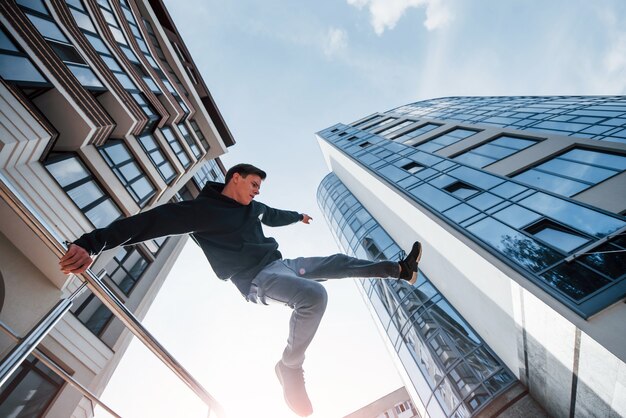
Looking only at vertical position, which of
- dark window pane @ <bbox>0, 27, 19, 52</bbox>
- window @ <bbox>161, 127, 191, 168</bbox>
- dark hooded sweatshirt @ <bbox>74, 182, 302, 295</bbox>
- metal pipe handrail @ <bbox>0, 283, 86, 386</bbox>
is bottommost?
metal pipe handrail @ <bbox>0, 283, 86, 386</bbox>

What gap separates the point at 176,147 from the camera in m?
14.6

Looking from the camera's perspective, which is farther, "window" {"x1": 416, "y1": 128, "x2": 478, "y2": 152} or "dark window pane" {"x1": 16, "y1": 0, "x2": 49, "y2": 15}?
Result: "window" {"x1": 416, "y1": 128, "x2": 478, "y2": 152}

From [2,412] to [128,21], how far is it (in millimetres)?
15748

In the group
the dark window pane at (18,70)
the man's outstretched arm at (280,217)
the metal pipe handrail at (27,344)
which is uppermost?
the dark window pane at (18,70)

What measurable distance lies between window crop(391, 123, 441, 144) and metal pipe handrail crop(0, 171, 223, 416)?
62.6 ft

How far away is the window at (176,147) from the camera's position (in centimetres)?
1395

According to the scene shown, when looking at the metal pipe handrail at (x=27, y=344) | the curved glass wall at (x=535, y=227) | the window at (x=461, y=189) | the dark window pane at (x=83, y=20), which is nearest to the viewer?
the metal pipe handrail at (x=27, y=344)

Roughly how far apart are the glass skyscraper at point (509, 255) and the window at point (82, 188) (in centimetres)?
1036

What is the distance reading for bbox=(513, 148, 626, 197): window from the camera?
9695 millimetres

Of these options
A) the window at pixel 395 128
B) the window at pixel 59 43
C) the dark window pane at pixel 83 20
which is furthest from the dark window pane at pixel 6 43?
the window at pixel 395 128

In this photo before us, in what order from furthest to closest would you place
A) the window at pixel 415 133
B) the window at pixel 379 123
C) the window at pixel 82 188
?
the window at pixel 379 123, the window at pixel 415 133, the window at pixel 82 188

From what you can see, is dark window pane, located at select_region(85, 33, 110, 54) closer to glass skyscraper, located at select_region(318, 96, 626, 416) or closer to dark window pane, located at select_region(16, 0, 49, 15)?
dark window pane, located at select_region(16, 0, 49, 15)

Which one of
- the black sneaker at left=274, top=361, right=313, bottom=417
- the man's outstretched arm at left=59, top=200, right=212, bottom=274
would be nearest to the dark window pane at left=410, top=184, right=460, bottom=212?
the black sneaker at left=274, top=361, right=313, bottom=417

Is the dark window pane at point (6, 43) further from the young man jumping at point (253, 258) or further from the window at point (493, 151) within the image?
the window at point (493, 151)
